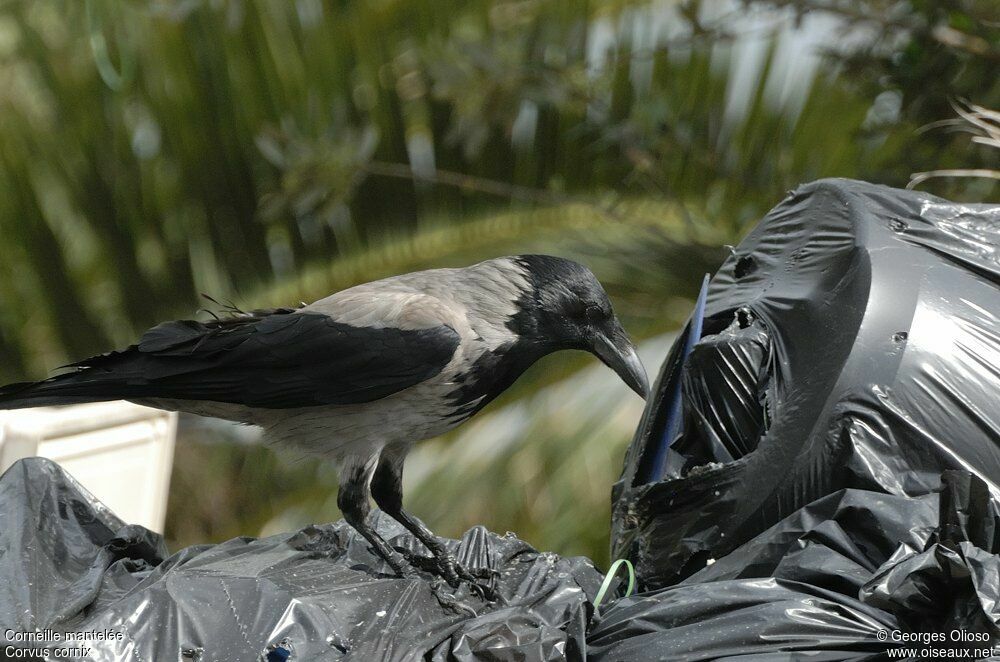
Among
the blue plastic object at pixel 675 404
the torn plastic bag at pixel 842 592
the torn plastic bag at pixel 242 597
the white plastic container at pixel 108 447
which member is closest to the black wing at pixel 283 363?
the torn plastic bag at pixel 242 597

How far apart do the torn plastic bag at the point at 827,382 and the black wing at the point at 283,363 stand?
0.60 m

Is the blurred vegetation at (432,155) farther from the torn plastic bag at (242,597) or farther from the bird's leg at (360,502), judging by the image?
the torn plastic bag at (242,597)

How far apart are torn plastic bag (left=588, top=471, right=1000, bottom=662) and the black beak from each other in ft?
2.04

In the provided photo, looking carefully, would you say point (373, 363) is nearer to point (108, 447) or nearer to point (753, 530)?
point (753, 530)

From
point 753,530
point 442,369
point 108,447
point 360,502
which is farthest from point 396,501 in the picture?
point 108,447

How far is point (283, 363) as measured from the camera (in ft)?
8.14

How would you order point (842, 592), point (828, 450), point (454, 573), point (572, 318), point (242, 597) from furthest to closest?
1. point (572, 318)
2. point (454, 573)
3. point (828, 450)
4. point (242, 597)
5. point (842, 592)

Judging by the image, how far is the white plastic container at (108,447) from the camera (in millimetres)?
3375

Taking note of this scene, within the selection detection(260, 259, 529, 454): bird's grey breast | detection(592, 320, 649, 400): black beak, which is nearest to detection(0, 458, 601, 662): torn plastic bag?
detection(260, 259, 529, 454): bird's grey breast

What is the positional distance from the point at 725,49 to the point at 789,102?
1.33 feet

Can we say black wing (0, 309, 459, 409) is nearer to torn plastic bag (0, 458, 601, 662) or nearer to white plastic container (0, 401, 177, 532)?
torn plastic bag (0, 458, 601, 662)

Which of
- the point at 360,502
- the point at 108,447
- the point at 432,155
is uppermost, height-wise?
the point at 432,155

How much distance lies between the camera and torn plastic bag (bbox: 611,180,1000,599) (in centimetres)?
212

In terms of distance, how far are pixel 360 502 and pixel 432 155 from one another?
293 centimetres
